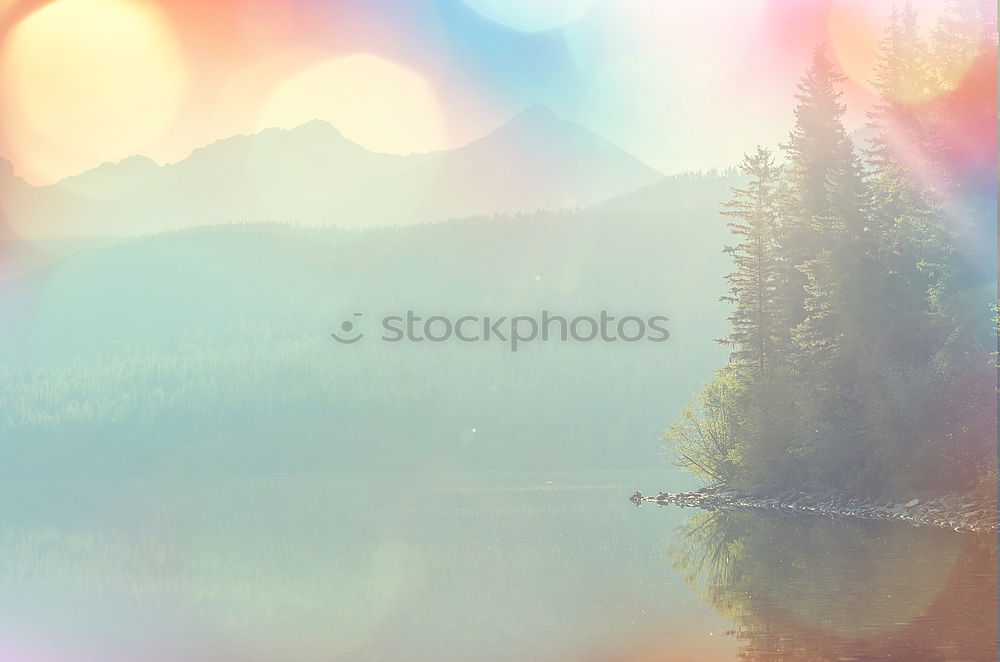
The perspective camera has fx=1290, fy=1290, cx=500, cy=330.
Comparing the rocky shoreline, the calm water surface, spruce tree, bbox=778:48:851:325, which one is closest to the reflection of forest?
the calm water surface

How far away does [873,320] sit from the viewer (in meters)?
65.5

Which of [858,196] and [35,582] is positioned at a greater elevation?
[858,196]

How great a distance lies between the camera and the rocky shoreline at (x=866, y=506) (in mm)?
54156

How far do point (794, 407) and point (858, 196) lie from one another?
12.7 metres

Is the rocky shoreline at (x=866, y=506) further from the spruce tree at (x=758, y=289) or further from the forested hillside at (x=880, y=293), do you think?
the spruce tree at (x=758, y=289)

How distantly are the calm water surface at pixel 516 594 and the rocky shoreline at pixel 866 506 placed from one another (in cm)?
264

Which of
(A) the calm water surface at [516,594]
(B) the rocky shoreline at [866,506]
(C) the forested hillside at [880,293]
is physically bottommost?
(A) the calm water surface at [516,594]

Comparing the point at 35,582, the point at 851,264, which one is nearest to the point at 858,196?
the point at 851,264

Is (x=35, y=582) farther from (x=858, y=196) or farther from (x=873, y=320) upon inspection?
(x=858, y=196)

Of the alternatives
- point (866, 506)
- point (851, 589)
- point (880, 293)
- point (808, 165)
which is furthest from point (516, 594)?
point (808, 165)

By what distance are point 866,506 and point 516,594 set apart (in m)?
31.4

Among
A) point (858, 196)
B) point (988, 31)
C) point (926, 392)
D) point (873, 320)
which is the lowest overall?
point (926, 392)

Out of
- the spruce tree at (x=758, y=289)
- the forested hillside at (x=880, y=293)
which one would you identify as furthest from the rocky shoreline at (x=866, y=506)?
the spruce tree at (x=758, y=289)

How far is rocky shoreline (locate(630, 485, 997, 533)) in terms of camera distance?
54156 millimetres
